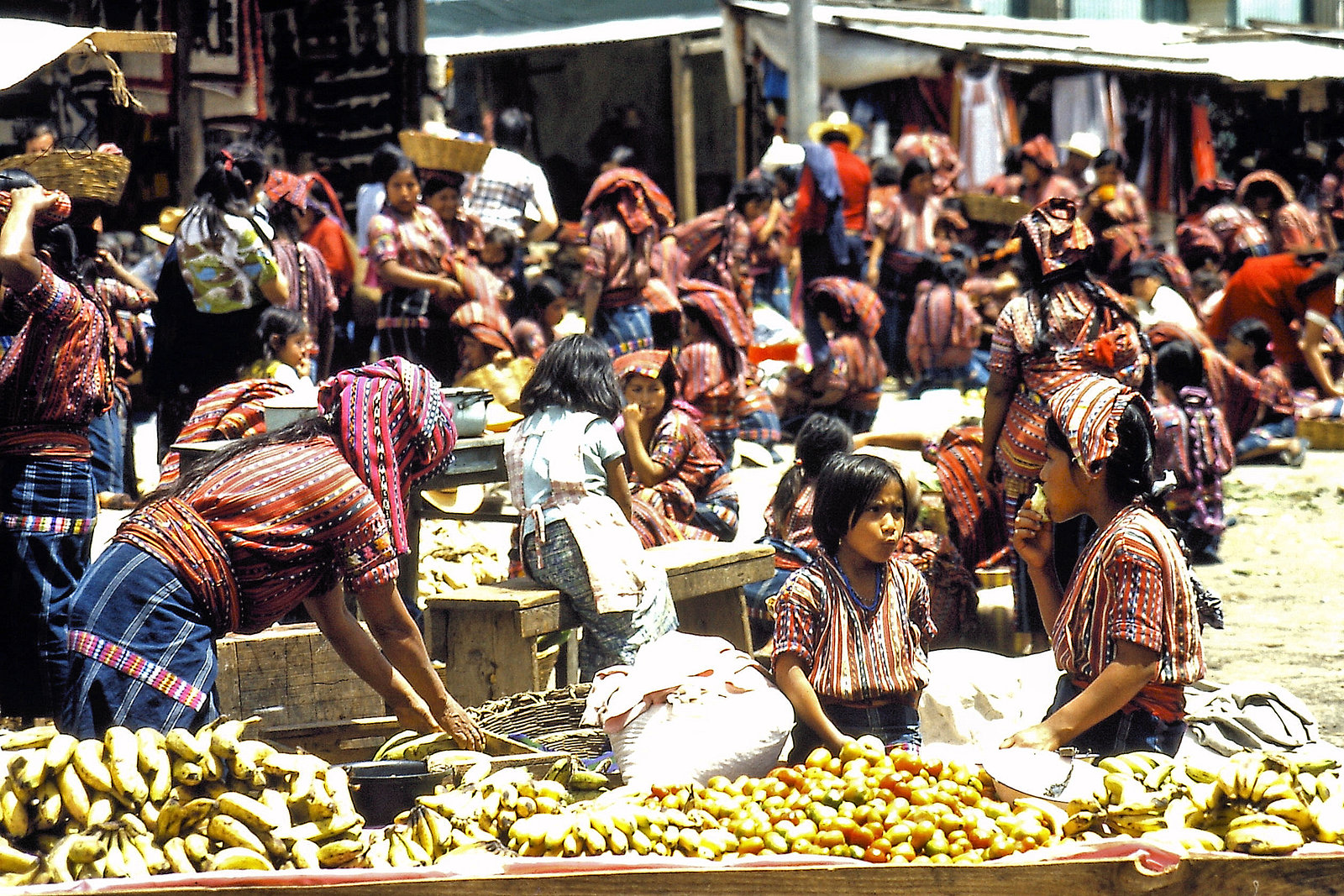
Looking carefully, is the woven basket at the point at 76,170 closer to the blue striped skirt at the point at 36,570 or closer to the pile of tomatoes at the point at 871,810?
the blue striped skirt at the point at 36,570

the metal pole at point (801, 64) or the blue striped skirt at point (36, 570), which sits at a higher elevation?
the metal pole at point (801, 64)

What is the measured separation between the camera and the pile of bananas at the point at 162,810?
315 cm

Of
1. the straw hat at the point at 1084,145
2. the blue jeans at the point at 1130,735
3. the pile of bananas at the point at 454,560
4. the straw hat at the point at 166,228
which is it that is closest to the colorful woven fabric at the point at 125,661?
the blue jeans at the point at 1130,735

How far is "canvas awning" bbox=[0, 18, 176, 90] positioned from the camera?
17.3 ft

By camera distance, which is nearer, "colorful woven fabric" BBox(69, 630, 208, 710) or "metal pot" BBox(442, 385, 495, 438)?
"colorful woven fabric" BBox(69, 630, 208, 710)

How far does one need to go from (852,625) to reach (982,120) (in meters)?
13.0

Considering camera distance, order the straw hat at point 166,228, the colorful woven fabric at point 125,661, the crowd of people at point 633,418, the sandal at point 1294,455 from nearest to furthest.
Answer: the colorful woven fabric at point 125,661 → the crowd of people at point 633,418 → the straw hat at point 166,228 → the sandal at point 1294,455

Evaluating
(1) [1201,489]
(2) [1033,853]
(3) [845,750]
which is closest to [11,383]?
(3) [845,750]

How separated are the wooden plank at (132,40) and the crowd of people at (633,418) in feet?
1.84

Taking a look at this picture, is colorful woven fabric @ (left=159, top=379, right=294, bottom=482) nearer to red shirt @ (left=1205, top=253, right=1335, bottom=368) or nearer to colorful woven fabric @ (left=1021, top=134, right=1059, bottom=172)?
red shirt @ (left=1205, top=253, right=1335, bottom=368)

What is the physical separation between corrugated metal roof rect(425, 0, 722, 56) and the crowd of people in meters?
2.55

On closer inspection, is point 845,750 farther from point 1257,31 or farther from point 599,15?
point 1257,31

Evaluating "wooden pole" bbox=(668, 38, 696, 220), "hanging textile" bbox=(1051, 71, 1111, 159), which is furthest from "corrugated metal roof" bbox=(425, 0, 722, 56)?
"hanging textile" bbox=(1051, 71, 1111, 159)

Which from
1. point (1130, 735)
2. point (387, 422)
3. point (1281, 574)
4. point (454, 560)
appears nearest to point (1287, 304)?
point (1281, 574)
